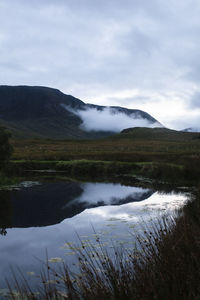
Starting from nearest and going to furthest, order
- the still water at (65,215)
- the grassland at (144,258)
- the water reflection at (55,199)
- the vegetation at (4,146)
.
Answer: the grassland at (144,258) → the still water at (65,215) → the water reflection at (55,199) → the vegetation at (4,146)

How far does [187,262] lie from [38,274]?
19.5 feet

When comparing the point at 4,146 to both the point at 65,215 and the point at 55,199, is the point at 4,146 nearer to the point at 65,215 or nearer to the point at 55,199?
the point at 55,199

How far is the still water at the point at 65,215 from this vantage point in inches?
521

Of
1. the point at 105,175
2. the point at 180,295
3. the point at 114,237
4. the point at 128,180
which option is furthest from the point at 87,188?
the point at 180,295

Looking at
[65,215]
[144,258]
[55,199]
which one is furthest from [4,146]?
[144,258]

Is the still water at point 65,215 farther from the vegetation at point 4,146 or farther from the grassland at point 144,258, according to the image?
the vegetation at point 4,146

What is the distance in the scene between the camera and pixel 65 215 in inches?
848

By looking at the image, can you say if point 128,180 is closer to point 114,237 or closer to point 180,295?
point 114,237

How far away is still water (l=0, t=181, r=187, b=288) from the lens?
1324cm

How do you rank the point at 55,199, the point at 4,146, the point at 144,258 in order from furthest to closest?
the point at 4,146 < the point at 55,199 < the point at 144,258

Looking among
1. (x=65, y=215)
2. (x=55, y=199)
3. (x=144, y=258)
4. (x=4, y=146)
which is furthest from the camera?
(x=4, y=146)

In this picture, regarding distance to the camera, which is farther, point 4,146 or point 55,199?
point 4,146

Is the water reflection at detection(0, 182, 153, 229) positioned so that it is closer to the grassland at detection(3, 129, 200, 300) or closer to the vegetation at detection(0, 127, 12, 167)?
the vegetation at detection(0, 127, 12, 167)

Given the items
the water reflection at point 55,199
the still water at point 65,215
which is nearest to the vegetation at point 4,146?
the still water at point 65,215
